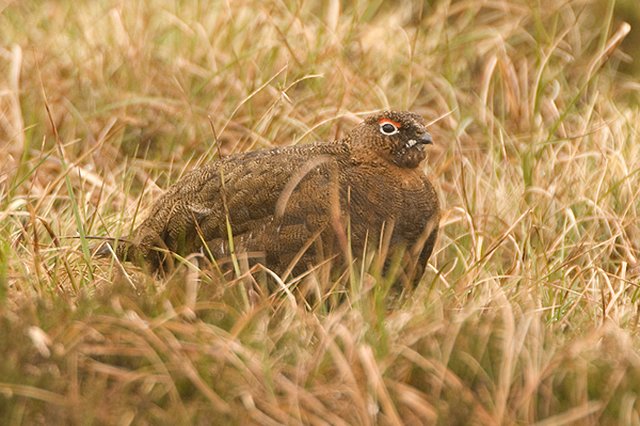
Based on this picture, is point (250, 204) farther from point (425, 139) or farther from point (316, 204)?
point (425, 139)

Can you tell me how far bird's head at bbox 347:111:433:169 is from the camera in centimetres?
443

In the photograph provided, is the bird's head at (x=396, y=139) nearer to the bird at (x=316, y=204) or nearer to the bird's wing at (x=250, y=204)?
the bird at (x=316, y=204)

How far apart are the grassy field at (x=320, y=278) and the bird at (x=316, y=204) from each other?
0.47 feet

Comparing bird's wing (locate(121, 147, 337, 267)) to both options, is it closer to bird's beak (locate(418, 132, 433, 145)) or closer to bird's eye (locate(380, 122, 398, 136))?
bird's eye (locate(380, 122, 398, 136))

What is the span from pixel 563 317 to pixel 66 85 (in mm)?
3123

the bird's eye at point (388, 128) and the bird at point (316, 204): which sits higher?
the bird's eye at point (388, 128)

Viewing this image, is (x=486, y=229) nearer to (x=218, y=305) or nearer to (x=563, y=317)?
(x=563, y=317)

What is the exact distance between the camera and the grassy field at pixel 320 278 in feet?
10.9

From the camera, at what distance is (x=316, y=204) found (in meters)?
4.24

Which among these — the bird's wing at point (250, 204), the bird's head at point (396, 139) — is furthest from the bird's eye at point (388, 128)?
the bird's wing at point (250, 204)

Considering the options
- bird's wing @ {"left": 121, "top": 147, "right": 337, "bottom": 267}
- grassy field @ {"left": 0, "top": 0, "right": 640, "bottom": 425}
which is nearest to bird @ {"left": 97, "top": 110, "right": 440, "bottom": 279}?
bird's wing @ {"left": 121, "top": 147, "right": 337, "bottom": 267}

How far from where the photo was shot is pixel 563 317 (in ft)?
13.8

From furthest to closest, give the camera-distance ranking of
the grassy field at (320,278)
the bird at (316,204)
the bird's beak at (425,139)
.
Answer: the bird's beak at (425,139), the bird at (316,204), the grassy field at (320,278)

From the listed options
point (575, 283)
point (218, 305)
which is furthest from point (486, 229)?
point (218, 305)
